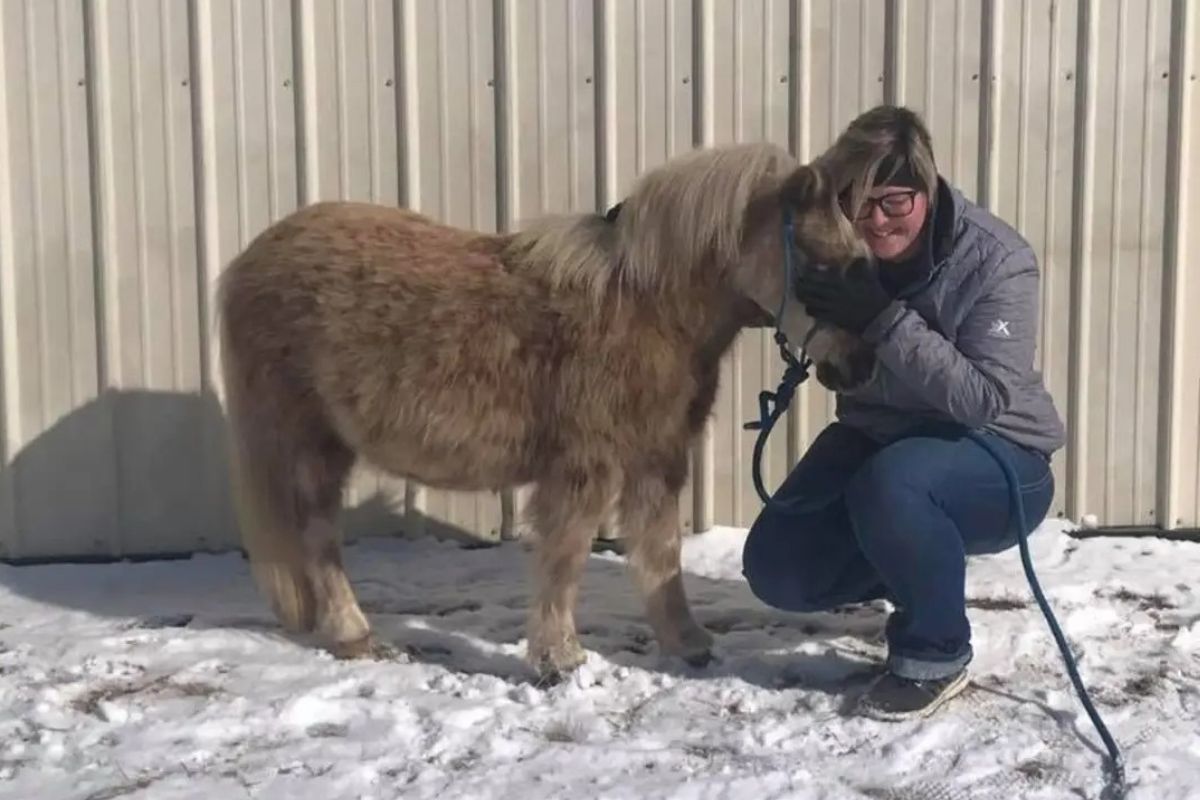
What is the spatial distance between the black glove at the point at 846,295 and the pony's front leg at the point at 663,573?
794 millimetres

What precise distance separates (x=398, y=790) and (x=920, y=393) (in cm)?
157

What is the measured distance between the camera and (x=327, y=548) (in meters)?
4.16

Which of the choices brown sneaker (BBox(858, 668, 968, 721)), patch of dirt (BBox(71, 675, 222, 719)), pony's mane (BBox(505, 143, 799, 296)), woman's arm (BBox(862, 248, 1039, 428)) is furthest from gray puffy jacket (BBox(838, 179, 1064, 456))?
patch of dirt (BBox(71, 675, 222, 719))

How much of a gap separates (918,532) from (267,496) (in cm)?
192

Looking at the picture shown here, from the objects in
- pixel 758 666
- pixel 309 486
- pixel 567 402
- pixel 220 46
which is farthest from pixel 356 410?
pixel 220 46

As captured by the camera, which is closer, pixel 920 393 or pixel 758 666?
pixel 920 393

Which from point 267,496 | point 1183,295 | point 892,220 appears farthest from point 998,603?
point 267,496

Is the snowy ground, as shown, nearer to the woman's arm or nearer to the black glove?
the woman's arm

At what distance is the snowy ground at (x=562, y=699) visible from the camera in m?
3.21

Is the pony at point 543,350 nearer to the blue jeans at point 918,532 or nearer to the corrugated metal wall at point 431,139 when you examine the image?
the blue jeans at point 918,532

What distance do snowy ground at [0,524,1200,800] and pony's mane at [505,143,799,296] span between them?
1103 millimetres

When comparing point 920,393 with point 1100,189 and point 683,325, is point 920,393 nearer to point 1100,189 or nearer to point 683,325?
point 683,325

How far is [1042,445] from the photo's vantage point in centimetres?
376

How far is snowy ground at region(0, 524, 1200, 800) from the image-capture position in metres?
3.21
